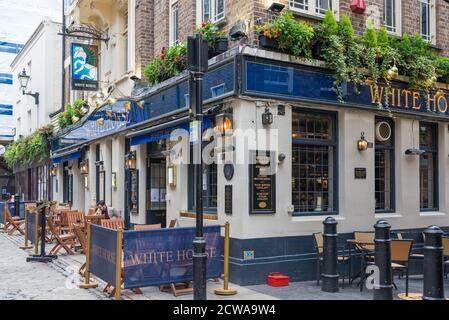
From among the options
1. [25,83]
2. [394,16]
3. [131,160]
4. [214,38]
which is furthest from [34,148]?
[394,16]

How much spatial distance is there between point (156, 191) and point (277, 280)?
600 centimetres

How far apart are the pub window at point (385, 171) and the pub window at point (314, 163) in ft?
4.20

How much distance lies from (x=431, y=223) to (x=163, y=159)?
277 inches

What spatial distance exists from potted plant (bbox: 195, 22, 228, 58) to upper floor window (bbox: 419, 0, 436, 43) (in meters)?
5.31

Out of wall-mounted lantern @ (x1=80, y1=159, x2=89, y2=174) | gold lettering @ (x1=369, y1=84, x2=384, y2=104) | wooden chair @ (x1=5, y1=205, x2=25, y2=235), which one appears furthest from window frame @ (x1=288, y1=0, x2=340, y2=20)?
wooden chair @ (x1=5, y1=205, x2=25, y2=235)

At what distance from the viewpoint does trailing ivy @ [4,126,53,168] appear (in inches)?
960

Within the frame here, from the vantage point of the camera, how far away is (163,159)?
14.3 metres

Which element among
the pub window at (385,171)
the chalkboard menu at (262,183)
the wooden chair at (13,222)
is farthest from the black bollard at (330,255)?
the wooden chair at (13,222)

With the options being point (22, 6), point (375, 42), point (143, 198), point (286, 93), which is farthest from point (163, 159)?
point (22, 6)

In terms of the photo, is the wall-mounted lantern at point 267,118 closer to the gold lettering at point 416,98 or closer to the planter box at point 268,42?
the planter box at point 268,42

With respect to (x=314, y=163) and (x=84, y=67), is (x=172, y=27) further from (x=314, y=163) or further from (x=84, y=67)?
(x=84, y=67)

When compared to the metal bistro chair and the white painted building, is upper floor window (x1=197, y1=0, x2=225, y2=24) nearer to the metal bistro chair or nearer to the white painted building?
the metal bistro chair

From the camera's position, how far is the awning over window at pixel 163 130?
10230 millimetres

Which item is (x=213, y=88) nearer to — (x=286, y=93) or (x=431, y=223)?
(x=286, y=93)
